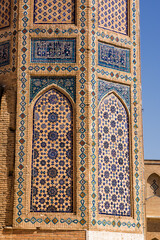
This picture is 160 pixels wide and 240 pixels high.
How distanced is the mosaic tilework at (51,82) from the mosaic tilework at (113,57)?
0.79 metres

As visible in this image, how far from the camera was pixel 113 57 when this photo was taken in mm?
12242

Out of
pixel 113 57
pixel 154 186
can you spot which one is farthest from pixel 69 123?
pixel 154 186

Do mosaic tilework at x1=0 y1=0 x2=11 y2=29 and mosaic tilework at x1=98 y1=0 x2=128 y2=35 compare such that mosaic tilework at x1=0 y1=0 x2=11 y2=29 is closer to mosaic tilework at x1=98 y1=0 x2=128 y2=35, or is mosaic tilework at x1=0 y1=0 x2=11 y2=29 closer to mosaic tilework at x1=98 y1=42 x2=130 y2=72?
mosaic tilework at x1=98 y1=0 x2=128 y2=35

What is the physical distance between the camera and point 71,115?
11602 mm

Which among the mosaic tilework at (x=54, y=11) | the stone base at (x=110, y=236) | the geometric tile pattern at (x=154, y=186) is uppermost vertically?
the mosaic tilework at (x=54, y=11)

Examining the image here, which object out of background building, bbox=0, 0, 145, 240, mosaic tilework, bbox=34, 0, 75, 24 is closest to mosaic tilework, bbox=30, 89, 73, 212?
background building, bbox=0, 0, 145, 240

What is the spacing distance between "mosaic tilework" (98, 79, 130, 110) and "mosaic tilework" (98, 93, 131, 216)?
124 millimetres

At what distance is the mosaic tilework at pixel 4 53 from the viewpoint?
1208 centimetres

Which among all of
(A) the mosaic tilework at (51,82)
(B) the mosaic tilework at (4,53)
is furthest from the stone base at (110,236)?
(B) the mosaic tilework at (4,53)

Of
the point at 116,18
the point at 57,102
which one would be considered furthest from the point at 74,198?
the point at 116,18

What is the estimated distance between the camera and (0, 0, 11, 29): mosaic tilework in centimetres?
1240

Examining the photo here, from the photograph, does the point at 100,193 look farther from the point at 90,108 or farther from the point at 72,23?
the point at 72,23

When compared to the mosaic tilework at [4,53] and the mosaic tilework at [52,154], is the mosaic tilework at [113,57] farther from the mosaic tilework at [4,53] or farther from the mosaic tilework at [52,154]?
the mosaic tilework at [4,53]

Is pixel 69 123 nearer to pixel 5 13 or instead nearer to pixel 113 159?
pixel 113 159
